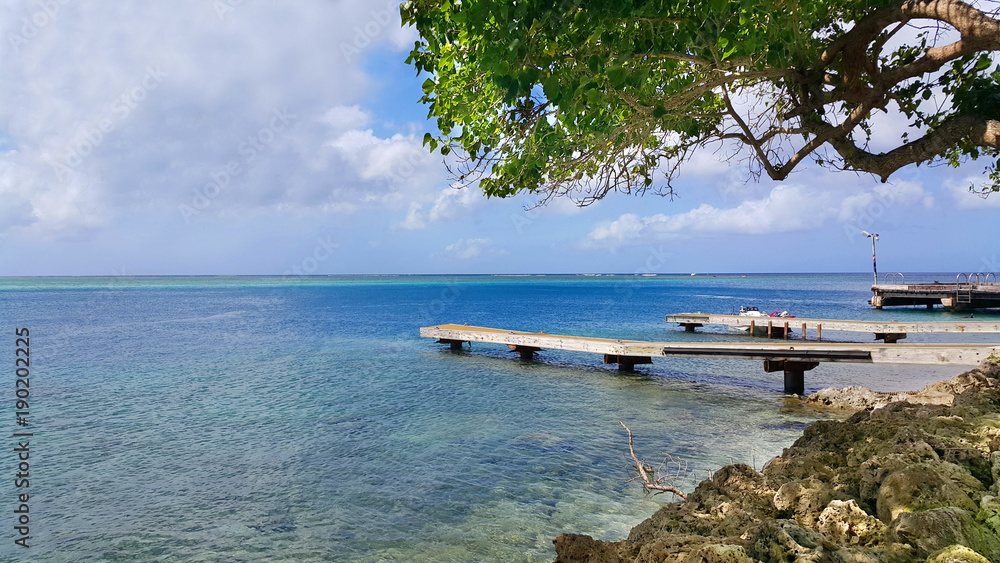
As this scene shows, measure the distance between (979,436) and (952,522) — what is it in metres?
2.24

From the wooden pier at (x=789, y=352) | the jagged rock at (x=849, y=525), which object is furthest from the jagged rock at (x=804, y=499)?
the wooden pier at (x=789, y=352)

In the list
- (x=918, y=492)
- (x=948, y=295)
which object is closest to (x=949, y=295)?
(x=948, y=295)

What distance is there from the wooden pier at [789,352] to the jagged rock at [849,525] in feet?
40.8

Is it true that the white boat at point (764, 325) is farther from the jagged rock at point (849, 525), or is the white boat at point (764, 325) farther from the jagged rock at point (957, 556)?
the jagged rock at point (957, 556)

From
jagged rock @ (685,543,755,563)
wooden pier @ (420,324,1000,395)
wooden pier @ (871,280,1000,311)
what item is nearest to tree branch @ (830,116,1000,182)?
jagged rock @ (685,543,755,563)

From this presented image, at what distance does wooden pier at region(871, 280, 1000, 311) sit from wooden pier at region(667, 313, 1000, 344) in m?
23.9

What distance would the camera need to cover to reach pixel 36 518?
784cm

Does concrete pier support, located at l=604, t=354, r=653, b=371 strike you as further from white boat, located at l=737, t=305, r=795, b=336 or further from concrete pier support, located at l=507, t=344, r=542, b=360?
white boat, located at l=737, t=305, r=795, b=336

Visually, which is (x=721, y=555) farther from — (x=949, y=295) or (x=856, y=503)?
(x=949, y=295)

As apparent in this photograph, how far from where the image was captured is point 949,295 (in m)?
46.4

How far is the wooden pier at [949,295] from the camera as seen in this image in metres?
45.3

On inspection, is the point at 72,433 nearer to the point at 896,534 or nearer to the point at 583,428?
the point at 583,428

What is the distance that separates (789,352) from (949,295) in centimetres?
4237

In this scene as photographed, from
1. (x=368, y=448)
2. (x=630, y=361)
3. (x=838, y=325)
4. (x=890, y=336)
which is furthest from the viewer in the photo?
(x=838, y=325)
